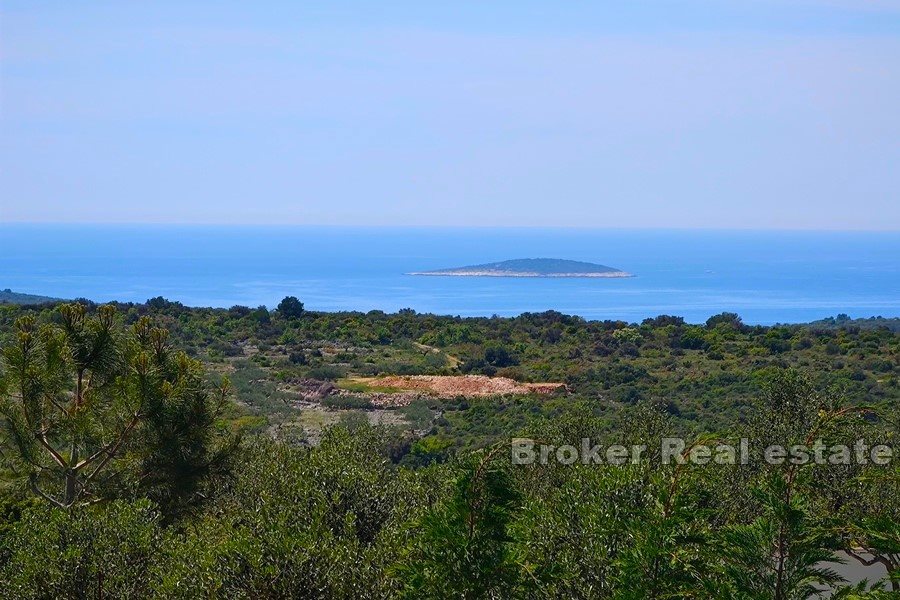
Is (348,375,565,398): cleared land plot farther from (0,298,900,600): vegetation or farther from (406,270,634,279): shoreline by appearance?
(406,270,634,279): shoreline

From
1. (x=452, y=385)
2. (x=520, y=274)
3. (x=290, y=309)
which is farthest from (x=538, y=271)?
(x=452, y=385)

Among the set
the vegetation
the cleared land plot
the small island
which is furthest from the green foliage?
the small island

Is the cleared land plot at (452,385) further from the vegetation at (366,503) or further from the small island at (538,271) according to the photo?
the small island at (538,271)

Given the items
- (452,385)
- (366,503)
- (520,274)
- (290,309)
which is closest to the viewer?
(366,503)

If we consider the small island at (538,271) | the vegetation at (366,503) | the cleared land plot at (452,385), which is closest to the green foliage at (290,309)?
the cleared land plot at (452,385)

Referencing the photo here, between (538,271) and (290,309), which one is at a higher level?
(290,309)

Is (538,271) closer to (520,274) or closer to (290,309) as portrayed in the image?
(520,274)

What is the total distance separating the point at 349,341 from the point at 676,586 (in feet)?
142

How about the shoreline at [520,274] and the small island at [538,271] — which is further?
the small island at [538,271]

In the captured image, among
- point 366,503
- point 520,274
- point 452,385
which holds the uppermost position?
point 366,503

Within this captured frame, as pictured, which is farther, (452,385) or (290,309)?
(290,309)

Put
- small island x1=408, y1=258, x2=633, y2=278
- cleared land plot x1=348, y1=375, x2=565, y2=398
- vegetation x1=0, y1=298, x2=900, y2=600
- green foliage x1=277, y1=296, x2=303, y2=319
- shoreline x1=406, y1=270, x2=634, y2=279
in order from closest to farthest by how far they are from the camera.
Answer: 1. vegetation x1=0, y1=298, x2=900, y2=600
2. cleared land plot x1=348, y1=375, x2=565, y2=398
3. green foliage x1=277, y1=296, x2=303, y2=319
4. shoreline x1=406, y1=270, x2=634, y2=279
5. small island x1=408, y1=258, x2=633, y2=278

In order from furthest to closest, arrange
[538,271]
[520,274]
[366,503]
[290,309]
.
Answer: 1. [538,271]
2. [520,274]
3. [290,309]
4. [366,503]

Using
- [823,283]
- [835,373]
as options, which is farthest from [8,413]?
[823,283]
